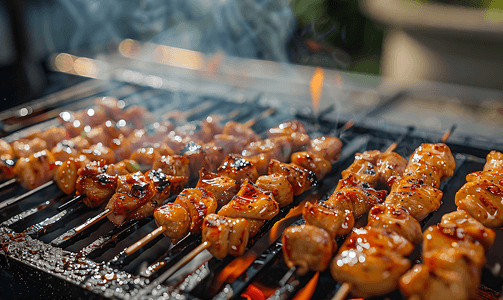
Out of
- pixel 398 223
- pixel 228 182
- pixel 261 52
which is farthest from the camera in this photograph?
pixel 261 52

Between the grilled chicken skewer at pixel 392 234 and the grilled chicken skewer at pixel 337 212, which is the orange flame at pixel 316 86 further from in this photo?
the grilled chicken skewer at pixel 392 234

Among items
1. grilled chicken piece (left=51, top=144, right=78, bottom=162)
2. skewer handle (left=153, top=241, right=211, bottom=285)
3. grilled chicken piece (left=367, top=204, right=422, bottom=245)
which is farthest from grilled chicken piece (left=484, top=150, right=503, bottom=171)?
grilled chicken piece (left=51, top=144, right=78, bottom=162)

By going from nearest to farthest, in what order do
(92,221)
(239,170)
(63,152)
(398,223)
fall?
(398,223) → (92,221) → (239,170) → (63,152)

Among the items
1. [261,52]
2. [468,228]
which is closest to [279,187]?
[468,228]

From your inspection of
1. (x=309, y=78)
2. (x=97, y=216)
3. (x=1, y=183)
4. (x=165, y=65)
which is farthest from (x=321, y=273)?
(x=165, y=65)

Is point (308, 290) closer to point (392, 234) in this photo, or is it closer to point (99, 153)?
point (392, 234)

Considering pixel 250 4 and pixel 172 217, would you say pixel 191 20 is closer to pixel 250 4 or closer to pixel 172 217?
pixel 250 4
